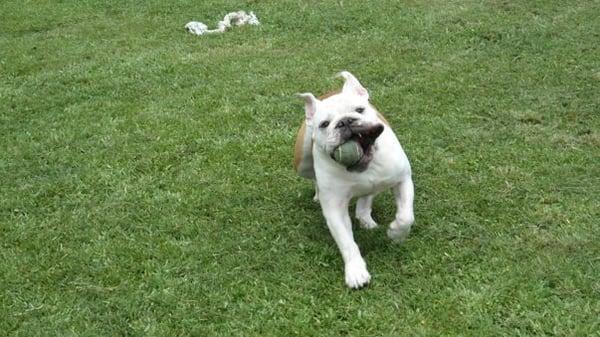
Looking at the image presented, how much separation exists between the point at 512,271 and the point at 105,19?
788 cm

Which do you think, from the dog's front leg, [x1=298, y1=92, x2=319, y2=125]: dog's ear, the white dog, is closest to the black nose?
the white dog

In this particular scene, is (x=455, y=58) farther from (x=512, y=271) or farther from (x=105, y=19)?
(x=105, y=19)

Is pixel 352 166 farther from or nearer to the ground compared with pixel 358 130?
nearer to the ground

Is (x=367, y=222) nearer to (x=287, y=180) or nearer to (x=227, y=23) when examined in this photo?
(x=287, y=180)

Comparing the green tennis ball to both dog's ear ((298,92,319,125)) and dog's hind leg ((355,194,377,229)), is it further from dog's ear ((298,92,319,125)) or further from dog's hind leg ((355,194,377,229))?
dog's hind leg ((355,194,377,229))

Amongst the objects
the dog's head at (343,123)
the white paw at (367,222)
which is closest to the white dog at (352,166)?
the dog's head at (343,123)

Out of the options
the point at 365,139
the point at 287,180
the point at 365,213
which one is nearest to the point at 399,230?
the point at 365,213

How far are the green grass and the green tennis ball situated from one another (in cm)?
68

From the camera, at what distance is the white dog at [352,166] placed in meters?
3.84

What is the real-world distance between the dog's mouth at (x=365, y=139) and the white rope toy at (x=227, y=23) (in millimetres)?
5746

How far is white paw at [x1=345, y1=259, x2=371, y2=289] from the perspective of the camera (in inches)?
156

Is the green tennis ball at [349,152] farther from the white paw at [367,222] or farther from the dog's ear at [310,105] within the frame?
the white paw at [367,222]

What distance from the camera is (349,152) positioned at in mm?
3801

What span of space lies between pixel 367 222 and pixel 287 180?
945 millimetres
